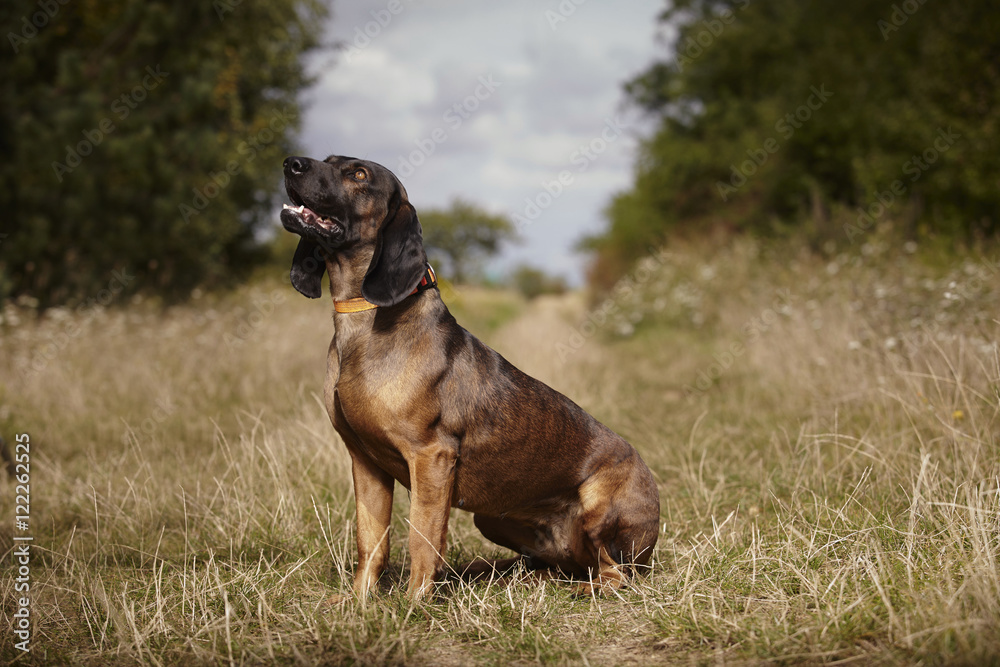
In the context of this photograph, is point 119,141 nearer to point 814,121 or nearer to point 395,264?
point 395,264

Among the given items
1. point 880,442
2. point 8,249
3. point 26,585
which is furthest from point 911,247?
point 8,249

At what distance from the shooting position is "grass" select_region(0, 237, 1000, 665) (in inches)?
90.1

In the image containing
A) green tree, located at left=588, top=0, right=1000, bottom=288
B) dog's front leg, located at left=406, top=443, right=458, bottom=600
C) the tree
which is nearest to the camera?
dog's front leg, located at left=406, top=443, right=458, bottom=600

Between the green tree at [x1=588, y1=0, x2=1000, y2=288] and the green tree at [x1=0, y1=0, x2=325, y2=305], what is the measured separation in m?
10.7

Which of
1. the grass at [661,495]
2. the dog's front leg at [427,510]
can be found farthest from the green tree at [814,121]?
the dog's front leg at [427,510]

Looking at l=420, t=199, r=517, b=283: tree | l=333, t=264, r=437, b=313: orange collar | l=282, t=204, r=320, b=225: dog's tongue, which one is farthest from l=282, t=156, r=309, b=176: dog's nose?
l=420, t=199, r=517, b=283: tree

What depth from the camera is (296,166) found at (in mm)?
2633

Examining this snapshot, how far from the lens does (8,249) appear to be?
29.0 ft

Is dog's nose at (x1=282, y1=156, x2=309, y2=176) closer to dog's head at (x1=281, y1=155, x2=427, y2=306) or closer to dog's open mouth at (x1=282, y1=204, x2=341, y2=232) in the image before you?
dog's head at (x1=281, y1=155, x2=427, y2=306)

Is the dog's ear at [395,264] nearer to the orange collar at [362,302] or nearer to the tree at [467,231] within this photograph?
the orange collar at [362,302]

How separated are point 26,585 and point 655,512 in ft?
8.93

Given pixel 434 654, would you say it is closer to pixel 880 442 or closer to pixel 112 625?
pixel 112 625

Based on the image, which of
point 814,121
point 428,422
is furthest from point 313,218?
point 814,121

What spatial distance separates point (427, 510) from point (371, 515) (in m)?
0.36
